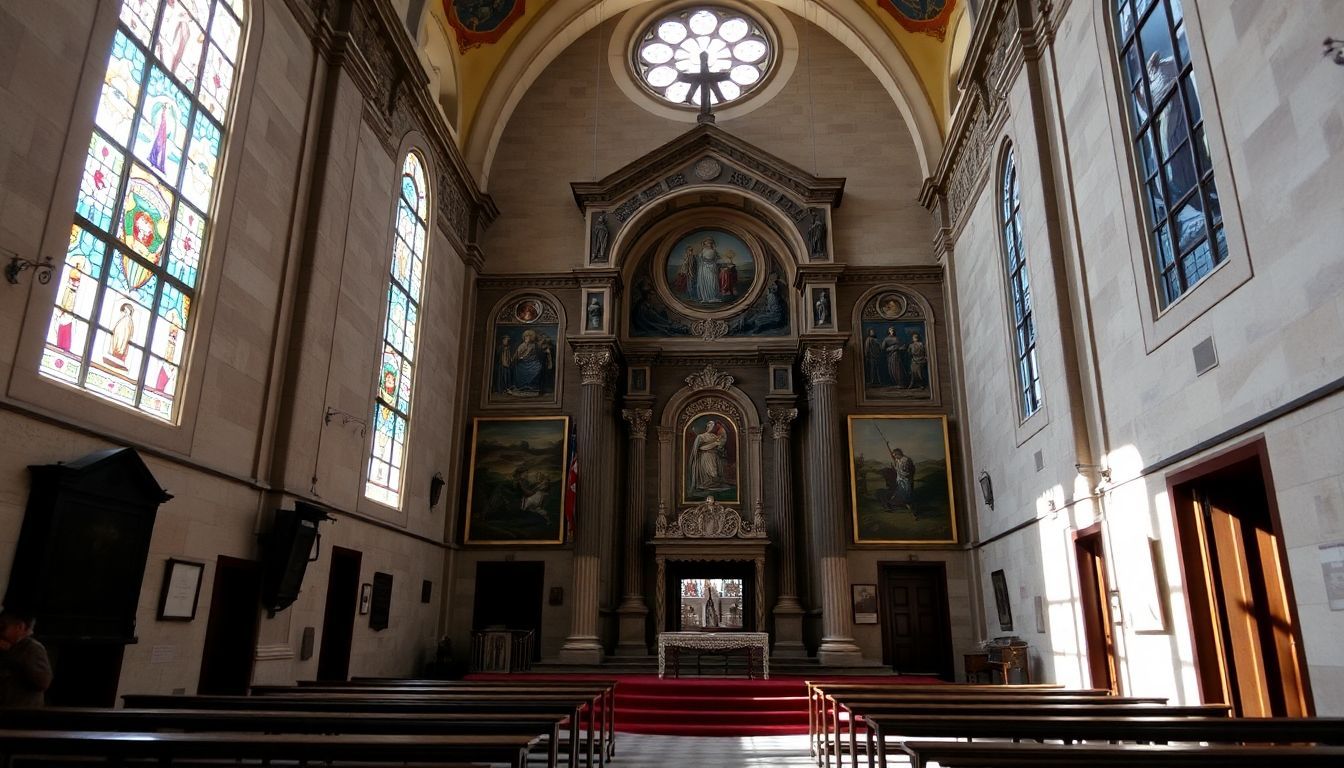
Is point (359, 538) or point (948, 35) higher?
point (948, 35)

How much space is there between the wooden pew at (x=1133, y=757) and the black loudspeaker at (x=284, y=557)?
9.26 meters

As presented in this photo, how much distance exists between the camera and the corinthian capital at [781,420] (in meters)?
19.1

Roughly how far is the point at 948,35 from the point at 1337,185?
14879mm

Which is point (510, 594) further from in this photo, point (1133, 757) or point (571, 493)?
point (1133, 757)

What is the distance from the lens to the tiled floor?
29.7 ft

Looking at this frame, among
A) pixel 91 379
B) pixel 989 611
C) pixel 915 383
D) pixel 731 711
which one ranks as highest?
pixel 915 383

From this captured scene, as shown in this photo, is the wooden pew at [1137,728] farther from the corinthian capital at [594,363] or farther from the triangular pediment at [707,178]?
the triangular pediment at [707,178]

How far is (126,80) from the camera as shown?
896 centimetres

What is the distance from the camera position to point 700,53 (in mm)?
22438

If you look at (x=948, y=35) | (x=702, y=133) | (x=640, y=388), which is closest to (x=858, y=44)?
(x=948, y=35)

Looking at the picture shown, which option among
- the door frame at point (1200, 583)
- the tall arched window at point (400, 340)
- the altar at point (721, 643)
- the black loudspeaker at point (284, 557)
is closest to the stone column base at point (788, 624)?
the altar at point (721, 643)

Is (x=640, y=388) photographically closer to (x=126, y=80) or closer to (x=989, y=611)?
(x=989, y=611)

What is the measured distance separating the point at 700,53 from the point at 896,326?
29.8 feet

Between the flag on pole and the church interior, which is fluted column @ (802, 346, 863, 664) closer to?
the church interior
